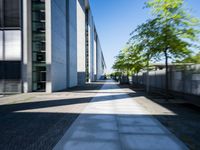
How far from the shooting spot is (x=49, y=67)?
18.7 meters

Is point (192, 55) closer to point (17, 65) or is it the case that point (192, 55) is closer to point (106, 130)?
point (106, 130)

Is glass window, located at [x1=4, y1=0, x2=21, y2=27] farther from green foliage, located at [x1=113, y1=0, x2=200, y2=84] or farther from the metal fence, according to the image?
the metal fence

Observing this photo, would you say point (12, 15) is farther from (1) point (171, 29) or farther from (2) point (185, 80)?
(2) point (185, 80)

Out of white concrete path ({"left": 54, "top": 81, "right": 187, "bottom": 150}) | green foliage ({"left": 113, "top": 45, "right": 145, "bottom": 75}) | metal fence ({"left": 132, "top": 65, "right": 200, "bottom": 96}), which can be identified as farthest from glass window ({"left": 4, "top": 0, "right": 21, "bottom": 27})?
metal fence ({"left": 132, "top": 65, "right": 200, "bottom": 96})

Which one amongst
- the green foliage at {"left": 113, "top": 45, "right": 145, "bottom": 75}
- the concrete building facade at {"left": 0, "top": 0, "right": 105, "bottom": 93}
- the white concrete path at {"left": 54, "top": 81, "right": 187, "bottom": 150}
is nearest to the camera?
the white concrete path at {"left": 54, "top": 81, "right": 187, "bottom": 150}

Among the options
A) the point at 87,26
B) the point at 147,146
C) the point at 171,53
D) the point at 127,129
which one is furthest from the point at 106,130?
the point at 87,26

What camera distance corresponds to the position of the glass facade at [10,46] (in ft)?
58.7

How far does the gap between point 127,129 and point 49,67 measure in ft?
46.7

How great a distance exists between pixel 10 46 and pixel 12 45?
227mm

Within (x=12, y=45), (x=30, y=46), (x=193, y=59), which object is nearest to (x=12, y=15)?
(x=12, y=45)

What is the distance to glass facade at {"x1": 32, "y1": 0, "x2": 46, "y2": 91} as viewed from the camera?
63.7 feet

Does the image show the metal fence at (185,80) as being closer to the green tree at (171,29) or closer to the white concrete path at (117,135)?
the green tree at (171,29)

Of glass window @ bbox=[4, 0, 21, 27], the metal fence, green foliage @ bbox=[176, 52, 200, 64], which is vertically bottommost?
the metal fence

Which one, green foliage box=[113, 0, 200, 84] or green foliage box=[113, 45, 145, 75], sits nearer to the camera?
green foliage box=[113, 0, 200, 84]
